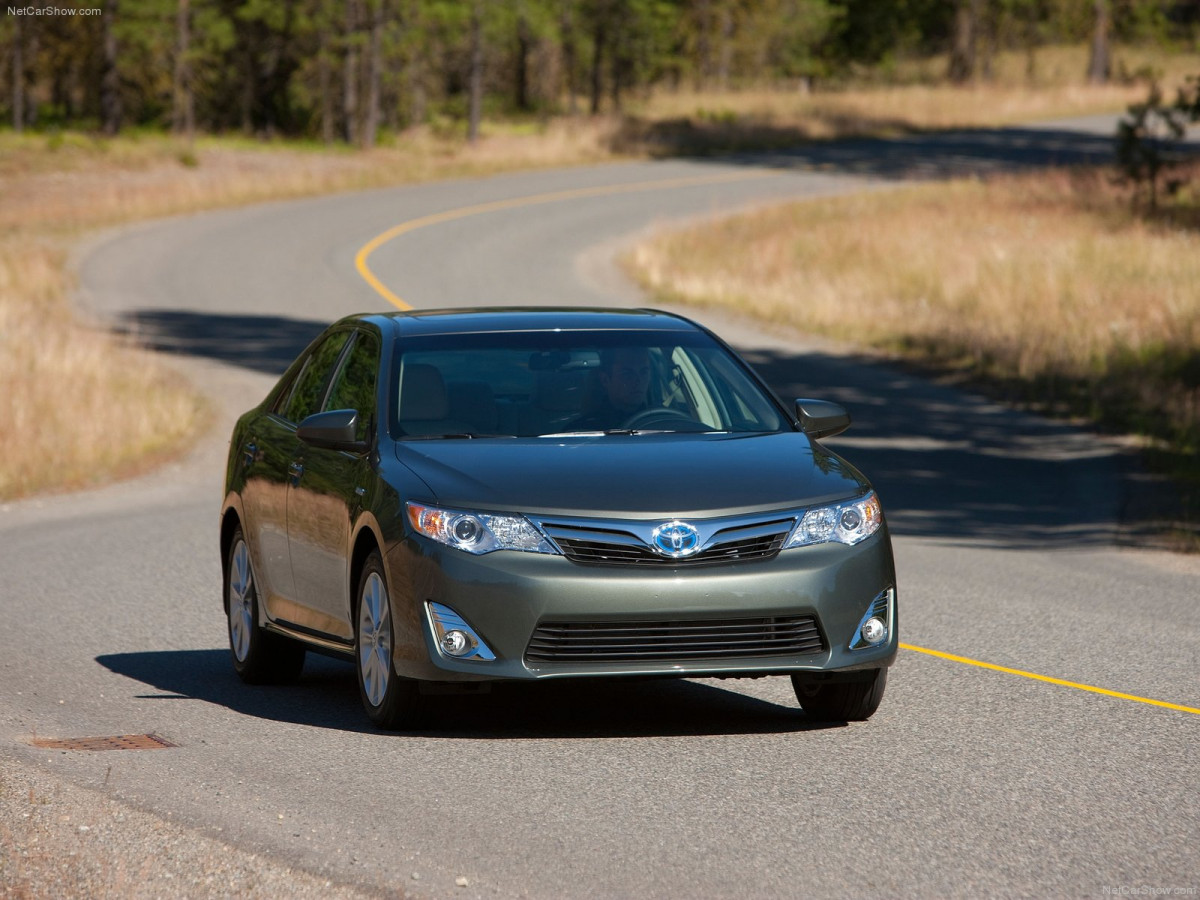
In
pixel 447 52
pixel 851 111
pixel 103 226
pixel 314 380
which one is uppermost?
pixel 314 380

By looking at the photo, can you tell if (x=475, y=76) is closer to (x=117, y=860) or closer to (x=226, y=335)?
(x=226, y=335)

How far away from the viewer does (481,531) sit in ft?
22.1

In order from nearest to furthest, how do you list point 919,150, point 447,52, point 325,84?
point 919,150 < point 325,84 < point 447,52

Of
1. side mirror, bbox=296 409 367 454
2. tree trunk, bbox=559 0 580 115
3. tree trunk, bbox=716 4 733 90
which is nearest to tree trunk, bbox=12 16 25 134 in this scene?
tree trunk, bbox=559 0 580 115

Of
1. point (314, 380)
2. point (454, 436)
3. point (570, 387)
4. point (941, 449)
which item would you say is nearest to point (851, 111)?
point (941, 449)

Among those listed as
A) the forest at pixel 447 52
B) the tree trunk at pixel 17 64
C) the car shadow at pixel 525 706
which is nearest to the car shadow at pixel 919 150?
the forest at pixel 447 52

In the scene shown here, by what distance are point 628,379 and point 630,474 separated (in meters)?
1.09

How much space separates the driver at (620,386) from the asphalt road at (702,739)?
1176 millimetres

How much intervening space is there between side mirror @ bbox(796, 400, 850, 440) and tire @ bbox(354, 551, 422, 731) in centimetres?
191

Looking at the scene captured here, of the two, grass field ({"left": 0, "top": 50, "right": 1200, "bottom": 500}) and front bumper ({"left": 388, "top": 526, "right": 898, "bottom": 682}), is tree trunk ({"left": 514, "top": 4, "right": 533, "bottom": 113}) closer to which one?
grass field ({"left": 0, "top": 50, "right": 1200, "bottom": 500})

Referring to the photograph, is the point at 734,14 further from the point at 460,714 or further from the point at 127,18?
the point at 460,714

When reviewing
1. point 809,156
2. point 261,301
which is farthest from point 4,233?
point 809,156

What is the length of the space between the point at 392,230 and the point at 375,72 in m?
28.8

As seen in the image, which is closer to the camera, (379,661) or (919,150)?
(379,661)
